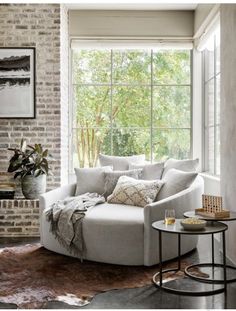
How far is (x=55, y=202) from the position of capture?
427 centimetres

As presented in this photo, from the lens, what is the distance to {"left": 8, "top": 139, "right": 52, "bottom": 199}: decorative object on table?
4.75 metres

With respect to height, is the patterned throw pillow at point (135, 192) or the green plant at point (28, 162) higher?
the green plant at point (28, 162)

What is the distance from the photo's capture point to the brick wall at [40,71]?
502 cm

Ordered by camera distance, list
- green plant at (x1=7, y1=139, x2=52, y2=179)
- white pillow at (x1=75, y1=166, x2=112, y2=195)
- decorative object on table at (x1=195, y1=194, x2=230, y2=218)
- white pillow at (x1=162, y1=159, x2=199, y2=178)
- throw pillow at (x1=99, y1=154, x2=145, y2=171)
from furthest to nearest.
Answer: throw pillow at (x1=99, y1=154, x2=145, y2=171) → green plant at (x1=7, y1=139, x2=52, y2=179) → white pillow at (x1=75, y1=166, x2=112, y2=195) → white pillow at (x1=162, y1=159, x2=199, y2=178) → decorative object on table at (x1=195, y1=194, x2=230, y2=218)

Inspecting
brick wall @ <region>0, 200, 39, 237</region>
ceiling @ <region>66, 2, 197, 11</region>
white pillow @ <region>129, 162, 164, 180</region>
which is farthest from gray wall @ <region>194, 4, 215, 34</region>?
brick wall @ <region>0, 200, 39, 237</region>

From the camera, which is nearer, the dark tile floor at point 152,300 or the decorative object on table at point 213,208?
the dark tile floor at point 152,300

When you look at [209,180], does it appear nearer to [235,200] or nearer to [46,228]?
[235,200]

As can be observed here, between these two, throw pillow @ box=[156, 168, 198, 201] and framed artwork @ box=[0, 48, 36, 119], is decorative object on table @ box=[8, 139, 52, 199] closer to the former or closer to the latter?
framed artwork @ box=[0, 48, 36, 119]

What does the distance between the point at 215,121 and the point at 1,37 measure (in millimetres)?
2949

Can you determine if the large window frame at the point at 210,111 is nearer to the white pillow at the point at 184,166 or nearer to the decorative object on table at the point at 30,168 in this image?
the white pillow at the point at 184,166

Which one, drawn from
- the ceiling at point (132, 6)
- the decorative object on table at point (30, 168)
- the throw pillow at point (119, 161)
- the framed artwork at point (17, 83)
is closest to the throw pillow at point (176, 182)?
the throw pillow at point (119, 161)

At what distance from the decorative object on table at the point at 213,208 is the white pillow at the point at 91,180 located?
1649 millimetres

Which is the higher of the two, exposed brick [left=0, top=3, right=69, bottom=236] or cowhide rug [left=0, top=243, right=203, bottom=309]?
exposed brick [left=0, top=3, right=69, bottom=236]

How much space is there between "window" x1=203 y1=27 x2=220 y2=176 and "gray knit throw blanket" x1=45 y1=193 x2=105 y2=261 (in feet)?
6.46
